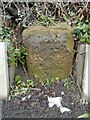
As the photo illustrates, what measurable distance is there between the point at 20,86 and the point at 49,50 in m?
0.45

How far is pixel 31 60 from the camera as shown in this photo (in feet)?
9.11

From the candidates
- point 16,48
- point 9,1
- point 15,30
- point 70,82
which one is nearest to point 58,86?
point 70,82

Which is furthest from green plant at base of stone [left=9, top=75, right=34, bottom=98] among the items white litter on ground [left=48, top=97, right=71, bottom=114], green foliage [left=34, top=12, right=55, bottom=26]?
green foliage [left=34, top=12, right=55, bottom=26]

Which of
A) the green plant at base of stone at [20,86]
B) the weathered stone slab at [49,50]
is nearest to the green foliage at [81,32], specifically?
the weathered stone slab at [49,50]

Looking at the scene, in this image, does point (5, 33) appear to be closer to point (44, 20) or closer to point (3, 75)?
point (44, 20)

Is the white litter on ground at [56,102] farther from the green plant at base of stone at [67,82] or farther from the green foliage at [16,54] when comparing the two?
the green foliage at [16,54]

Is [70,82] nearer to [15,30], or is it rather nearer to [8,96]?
[8,96]

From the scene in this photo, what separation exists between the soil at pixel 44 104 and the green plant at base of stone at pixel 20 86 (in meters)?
0.05

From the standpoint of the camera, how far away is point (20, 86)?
2.73 meters

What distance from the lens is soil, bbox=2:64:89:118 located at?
2.33 meters

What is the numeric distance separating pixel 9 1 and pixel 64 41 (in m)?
0.87

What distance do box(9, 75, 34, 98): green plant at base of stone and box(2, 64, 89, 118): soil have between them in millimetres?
52

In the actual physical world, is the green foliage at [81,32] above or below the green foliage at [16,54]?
above

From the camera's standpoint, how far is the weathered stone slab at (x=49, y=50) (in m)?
2.72
